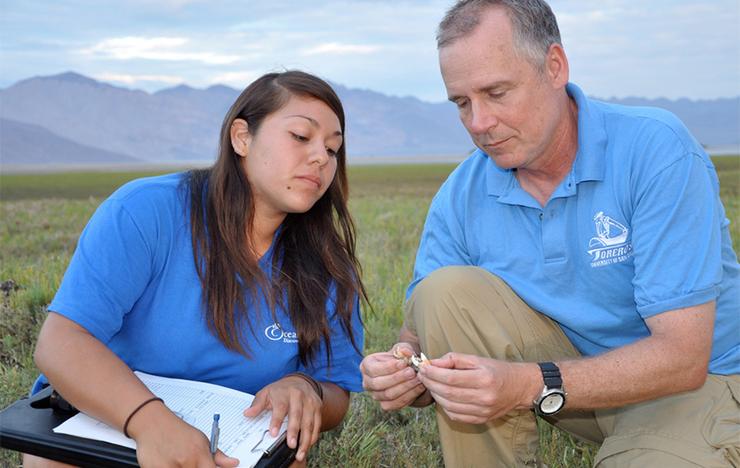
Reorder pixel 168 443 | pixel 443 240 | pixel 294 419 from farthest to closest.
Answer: pixel 443 240 → pixel 294 419 → pixel 168 443

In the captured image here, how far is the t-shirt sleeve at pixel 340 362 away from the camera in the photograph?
9.86 ft

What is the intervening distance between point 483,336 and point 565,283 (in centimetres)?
38

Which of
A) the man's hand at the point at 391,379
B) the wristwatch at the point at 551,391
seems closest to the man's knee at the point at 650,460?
the wristwatch at the point at 551,391

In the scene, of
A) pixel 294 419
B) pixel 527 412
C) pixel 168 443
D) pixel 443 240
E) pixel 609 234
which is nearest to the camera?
pixel 168 443

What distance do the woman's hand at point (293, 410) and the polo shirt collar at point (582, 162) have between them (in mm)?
1104

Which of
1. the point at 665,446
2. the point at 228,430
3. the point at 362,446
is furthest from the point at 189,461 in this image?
the point at 665,446

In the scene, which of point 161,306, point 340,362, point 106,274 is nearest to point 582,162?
point 340,362

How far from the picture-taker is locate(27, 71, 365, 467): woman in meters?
2.43

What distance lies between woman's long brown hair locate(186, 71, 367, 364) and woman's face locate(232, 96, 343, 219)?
44 millimetres

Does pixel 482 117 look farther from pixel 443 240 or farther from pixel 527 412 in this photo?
pixel 527 412

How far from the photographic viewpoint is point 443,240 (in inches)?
127

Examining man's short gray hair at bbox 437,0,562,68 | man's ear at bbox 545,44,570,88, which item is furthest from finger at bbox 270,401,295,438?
man's ear at bbox 545,44,570,88

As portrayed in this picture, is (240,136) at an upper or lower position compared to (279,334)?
upper

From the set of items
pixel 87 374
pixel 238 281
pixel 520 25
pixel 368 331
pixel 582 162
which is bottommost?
pixel 368 331
